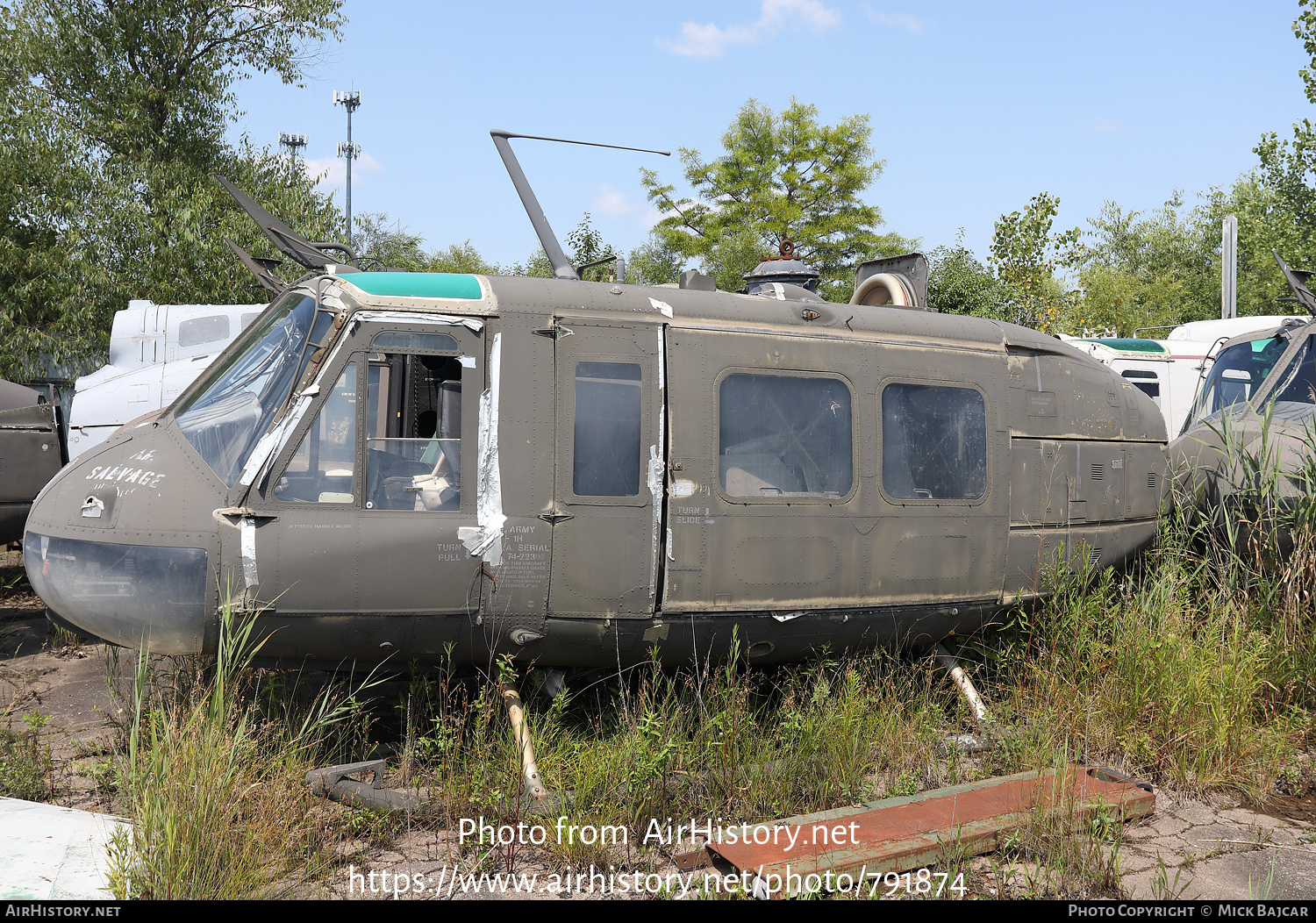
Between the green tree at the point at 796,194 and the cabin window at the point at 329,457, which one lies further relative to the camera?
the green tree at the point at 796,194

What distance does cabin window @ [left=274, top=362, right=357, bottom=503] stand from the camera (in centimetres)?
438

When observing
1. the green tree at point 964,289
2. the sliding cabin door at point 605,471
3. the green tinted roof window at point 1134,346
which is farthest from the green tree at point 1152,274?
the sliding cabin door at point 605,471

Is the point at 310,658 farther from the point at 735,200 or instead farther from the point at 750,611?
the point at 735,200

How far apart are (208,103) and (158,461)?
13969 millimetres

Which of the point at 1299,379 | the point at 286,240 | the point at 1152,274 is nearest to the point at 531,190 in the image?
the point at 286,240

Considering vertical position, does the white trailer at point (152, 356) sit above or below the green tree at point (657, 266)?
below

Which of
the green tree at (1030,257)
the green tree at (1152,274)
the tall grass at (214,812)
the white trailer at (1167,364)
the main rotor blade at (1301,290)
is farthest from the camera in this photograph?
the green tree at (1152,274)

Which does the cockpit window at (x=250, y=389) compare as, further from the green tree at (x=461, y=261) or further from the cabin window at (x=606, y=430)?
the green tree at (x=461, y=261)

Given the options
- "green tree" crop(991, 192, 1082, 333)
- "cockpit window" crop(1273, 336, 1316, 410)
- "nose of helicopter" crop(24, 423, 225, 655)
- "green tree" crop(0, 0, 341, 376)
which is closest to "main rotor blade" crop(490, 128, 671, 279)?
→ "nose of helicopter" crop(24, 423, 225, 655)

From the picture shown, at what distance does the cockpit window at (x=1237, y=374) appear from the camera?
8258mm

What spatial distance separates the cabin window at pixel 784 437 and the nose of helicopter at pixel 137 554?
2.61m

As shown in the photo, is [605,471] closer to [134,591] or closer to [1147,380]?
[134,591]

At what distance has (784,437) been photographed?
5.05m
